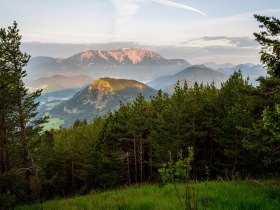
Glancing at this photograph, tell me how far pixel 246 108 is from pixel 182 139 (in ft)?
39.9

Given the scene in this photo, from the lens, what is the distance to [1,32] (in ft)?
97.4

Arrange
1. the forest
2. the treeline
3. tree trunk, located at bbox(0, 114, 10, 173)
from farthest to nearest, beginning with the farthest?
the treeline, tree trunk, located at bbox(0, 114, 10, 173), the forest

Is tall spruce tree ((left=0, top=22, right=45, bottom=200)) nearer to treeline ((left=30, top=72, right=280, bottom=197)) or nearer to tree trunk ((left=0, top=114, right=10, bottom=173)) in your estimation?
tree trunk ((left=0, top=114, right=10, bottom=173))

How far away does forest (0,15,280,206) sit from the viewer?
64.0 feet

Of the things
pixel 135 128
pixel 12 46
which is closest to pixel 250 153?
pixel 135 128

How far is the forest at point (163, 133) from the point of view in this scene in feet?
64.0

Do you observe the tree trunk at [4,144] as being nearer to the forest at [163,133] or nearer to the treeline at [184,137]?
the forest at [163,133]

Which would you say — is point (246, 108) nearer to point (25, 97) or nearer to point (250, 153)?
point (250, 153)

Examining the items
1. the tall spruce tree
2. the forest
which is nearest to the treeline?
the forest

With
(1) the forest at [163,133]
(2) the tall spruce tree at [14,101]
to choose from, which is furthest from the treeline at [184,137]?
(2) the tall spruce tree at [14,101]

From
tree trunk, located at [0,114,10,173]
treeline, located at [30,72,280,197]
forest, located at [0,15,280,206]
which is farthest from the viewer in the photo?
treeline, located at [30,72,280,197]

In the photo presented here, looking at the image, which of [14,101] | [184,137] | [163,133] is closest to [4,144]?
[14,101]

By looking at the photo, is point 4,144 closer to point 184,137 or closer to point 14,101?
point 14,101

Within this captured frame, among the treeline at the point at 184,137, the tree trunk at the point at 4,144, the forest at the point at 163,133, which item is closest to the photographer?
the forest at the point at 163,133
